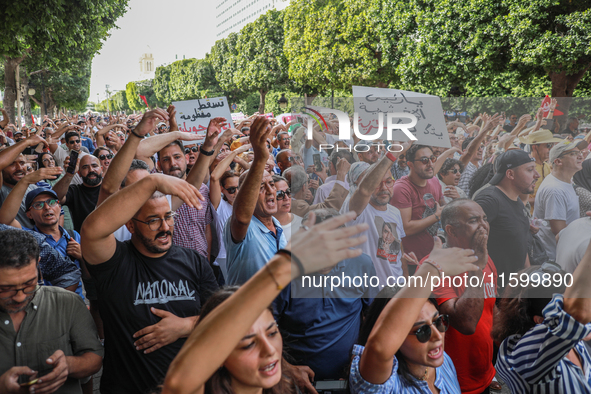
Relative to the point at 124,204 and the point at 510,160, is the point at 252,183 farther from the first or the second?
the point at 510,160

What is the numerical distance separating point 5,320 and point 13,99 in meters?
17.5

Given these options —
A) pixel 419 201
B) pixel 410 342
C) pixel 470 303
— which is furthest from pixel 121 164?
pixel 470 303

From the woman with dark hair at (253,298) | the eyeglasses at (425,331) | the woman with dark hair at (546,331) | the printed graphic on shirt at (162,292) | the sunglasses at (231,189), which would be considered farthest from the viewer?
the sunglasses at (231,189)

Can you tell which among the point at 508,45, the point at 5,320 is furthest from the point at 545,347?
the point at 508,45

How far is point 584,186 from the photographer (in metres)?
2.40

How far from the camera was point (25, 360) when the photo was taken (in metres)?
2.08

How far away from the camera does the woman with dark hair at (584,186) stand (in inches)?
81.7

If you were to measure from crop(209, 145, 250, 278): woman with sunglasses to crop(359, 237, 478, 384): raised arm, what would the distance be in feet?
8.02

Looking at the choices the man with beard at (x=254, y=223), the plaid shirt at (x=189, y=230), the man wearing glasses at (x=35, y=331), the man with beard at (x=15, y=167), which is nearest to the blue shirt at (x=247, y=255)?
the man with beard at (x=254, y=223)

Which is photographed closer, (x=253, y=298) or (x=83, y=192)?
(x=253, y=298)

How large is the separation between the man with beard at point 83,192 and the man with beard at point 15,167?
0.30 metres

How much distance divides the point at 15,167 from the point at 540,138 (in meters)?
4.56

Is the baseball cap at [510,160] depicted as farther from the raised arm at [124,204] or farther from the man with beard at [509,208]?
the raised arm at [124,204]

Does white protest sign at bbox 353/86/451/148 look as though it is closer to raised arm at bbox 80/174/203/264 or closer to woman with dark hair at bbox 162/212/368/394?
raised arm at bbox 80/174/203/264
